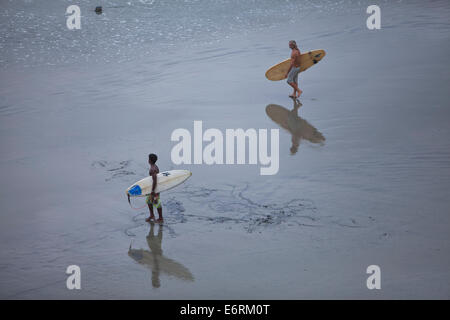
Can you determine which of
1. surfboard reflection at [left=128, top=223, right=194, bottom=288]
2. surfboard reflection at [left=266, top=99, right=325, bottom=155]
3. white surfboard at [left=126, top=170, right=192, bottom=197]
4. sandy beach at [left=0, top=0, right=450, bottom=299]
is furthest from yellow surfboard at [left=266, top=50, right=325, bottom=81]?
surfboard reflection at [left=128, top=223, right=194, bottom=288]

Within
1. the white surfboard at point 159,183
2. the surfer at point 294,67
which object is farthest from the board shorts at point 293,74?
the white surfboard at point 159,183

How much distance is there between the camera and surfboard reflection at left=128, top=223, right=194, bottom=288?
6.21 metres

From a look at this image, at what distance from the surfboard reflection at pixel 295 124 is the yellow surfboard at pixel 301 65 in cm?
124

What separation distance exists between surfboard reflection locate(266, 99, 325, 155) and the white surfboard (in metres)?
2.56

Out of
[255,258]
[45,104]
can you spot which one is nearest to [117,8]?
[45,104]

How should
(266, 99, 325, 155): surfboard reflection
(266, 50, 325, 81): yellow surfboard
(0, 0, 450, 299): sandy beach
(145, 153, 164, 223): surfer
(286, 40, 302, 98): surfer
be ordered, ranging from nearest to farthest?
(0, 0, 450, 299): sandy beach, (145, 153, 164, 223): surfer, (266, 99, 325, 155): surfboard reflection, (286, 40, 302, 98): surfer, (266, 50, 325, 81): yellow surfboard

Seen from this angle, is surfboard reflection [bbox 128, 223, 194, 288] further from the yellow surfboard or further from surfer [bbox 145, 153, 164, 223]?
the yellow surfboard

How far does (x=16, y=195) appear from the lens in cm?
856

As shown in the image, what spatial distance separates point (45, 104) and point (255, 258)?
332 inches

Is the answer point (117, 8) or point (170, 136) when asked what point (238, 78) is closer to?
point (170, 136)

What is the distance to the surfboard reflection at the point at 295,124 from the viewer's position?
9.95 metres

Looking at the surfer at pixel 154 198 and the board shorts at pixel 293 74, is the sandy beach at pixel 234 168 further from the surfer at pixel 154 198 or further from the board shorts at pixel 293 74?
the board shorts at pixel 293 74

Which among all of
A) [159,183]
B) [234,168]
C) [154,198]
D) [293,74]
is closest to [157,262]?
[154,198]

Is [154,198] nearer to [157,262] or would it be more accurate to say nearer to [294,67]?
[157,262]
